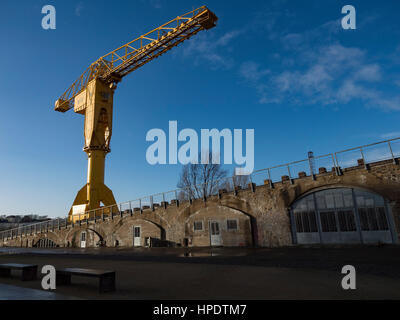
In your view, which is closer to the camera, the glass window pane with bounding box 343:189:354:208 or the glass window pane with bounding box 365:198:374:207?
the glass window pane with bounding box 365:198:374:207

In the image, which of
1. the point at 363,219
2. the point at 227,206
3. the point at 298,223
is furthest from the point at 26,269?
the point at 363,219

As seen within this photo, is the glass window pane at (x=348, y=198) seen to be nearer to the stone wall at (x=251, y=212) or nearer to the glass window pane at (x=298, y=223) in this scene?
the stone wall at (x=251, y=212)

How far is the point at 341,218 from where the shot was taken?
45.1ft

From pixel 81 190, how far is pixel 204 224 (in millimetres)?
19854

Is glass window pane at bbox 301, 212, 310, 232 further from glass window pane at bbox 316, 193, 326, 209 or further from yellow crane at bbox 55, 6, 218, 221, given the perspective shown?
yellow crane at bbox 55, 6, 218, 221

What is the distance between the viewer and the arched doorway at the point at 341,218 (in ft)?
40.9

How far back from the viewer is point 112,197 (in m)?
31.7

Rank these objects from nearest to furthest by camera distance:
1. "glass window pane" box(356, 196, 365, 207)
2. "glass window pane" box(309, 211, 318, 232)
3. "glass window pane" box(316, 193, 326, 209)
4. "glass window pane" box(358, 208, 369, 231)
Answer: "glass window pane" box(358, 208, 369, 231) → "glass window pane" box(356, 196, 365, 207) → "glass window pane" box(316, 193, 326, 209) → "glass window pane" box(309, 211, 318, 232)

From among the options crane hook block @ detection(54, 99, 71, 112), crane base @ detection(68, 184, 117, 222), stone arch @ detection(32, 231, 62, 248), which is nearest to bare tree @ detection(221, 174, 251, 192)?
crane base @ detection(68, 184, 117, 222)

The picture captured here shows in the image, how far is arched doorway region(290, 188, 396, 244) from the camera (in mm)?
12469

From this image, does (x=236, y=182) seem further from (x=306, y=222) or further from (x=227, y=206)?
(x=306, y=222)
